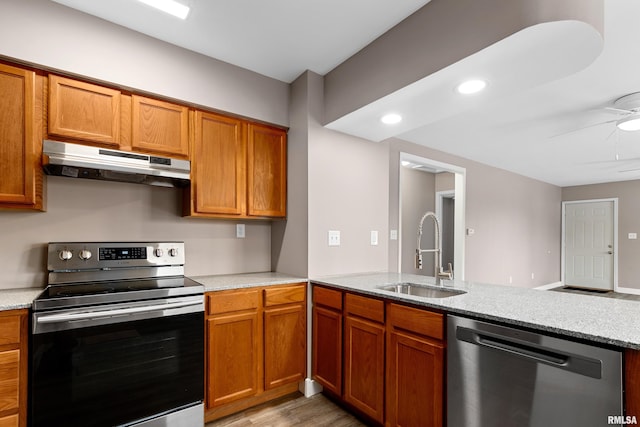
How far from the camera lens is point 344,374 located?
221 cm

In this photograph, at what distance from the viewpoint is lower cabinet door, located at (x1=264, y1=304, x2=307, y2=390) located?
2.32 metres

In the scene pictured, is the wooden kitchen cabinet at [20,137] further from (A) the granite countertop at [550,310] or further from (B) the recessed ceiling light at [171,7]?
(A) the granite countertop at [550,310]

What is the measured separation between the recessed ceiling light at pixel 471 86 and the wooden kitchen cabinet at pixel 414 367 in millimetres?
1348

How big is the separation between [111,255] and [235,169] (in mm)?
1015

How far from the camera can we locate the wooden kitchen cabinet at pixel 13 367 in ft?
4.91

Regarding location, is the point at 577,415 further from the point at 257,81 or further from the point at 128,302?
the point at 257,81

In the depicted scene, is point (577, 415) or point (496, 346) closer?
point (577, 415)

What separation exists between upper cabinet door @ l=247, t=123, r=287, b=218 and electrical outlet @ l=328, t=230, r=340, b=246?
43 centimetres

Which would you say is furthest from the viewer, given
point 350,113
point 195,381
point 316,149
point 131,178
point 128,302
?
point 316,149

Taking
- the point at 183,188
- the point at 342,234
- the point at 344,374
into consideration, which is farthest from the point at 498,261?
the point at 183,188

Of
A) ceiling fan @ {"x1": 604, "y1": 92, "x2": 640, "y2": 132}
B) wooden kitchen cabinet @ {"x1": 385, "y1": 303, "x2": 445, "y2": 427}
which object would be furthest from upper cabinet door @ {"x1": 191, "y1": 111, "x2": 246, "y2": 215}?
ceiling fan @ {"x1": 604, "y1": 92, "x2": 640, "y2": 132}

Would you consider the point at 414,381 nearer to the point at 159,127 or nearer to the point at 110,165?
the point at 110,165

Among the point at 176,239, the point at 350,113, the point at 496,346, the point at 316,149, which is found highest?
the point at 350,113

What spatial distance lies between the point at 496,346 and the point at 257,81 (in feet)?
7.89
